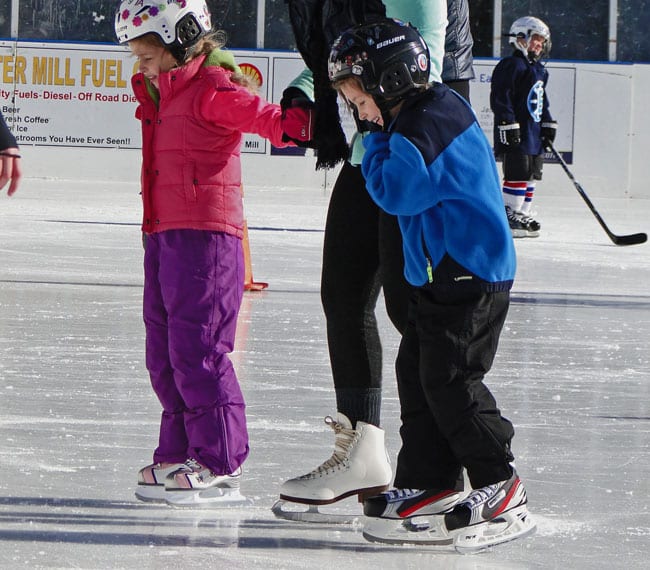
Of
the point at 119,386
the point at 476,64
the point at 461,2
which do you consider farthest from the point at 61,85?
the point at 461,2

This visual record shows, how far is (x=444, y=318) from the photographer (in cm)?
254

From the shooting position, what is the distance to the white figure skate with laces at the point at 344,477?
9.02ft

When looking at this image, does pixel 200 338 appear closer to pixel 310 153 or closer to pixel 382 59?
pixel 382 59

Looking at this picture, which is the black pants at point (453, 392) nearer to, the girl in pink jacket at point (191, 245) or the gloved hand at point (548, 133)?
the girl in pink jacket at point (191, 245)

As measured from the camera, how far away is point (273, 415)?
3725 mm

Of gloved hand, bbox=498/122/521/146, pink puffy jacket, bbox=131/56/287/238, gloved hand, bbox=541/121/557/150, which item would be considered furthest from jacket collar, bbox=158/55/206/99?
gloved hand, bbox=541/121/557/150

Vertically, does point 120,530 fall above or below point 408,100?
below

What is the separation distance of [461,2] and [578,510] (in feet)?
3.76

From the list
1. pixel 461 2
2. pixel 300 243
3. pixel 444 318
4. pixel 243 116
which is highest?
pixel 461 2

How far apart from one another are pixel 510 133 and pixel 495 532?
24.7ft

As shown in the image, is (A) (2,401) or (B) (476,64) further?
(B) (476,64)

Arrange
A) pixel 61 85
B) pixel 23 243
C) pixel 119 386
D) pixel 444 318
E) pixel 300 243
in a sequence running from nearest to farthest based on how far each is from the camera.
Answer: pixel 444 318 → pixel 119 386 → pixel 23 243 → pixel 300 243 → pixel 61 85

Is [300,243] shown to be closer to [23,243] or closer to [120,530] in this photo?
[23,243]

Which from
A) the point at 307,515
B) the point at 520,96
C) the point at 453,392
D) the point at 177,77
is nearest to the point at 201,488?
the point at 307,515
